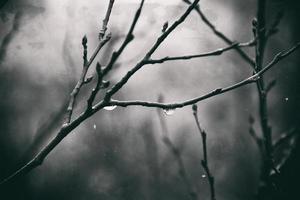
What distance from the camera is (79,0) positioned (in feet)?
6.93

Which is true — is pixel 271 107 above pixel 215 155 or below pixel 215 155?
above

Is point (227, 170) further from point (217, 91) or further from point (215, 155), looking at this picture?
point (217, 91)

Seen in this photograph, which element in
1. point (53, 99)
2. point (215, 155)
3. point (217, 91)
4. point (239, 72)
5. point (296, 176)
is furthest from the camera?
point (239, 72)

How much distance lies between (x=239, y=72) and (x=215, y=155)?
76 cm

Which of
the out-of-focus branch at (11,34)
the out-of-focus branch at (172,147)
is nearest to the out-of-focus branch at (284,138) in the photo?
the out-of-focus branch at (172,147)

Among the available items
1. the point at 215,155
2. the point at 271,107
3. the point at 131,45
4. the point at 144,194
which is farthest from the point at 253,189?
the point at 131,45

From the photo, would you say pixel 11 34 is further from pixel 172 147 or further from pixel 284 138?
pixel 284 138

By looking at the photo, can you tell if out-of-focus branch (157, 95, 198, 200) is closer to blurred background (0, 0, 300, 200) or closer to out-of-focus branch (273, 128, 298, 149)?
blurred background (0, 0, 300, 200)

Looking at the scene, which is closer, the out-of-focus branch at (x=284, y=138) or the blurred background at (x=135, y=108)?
the out-of-focus branch at (x=284, y=138)

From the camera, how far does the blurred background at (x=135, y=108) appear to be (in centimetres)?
200

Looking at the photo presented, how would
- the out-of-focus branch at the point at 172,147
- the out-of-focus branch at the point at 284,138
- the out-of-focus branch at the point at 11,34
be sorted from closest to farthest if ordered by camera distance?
the out-of-focus branch at the point at 284,138 → the out-of-focus branch at the point at 11,34 → the out-of-focus branch at the point at 172,147

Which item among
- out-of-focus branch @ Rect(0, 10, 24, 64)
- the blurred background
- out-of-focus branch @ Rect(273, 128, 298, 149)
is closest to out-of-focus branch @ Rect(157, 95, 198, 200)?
the blurred background

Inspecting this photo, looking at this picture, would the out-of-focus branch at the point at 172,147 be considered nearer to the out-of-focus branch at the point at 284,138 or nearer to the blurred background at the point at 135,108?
the blurred background at the point at 135,108

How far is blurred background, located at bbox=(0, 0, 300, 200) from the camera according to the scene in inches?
78.7
